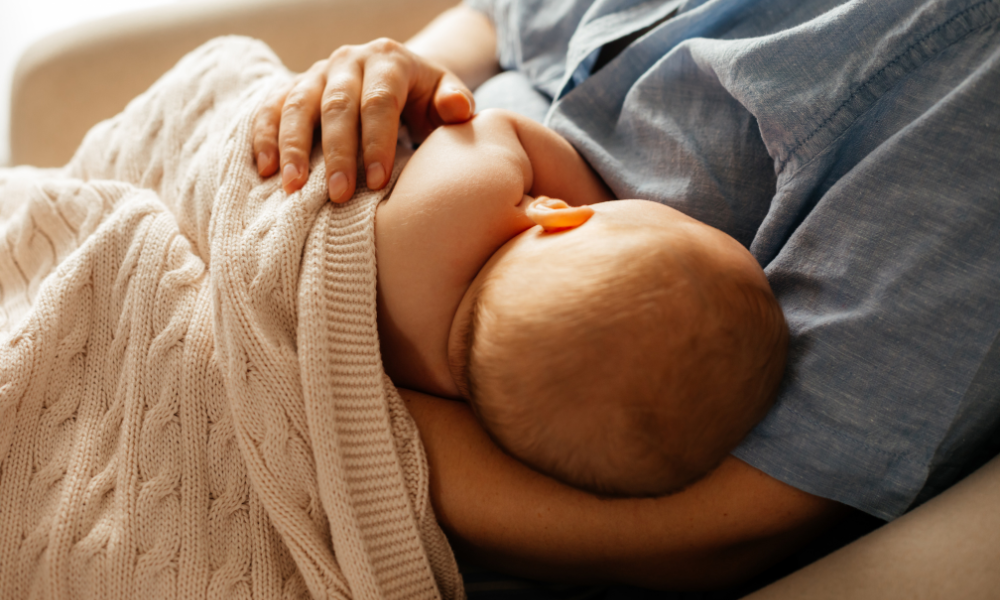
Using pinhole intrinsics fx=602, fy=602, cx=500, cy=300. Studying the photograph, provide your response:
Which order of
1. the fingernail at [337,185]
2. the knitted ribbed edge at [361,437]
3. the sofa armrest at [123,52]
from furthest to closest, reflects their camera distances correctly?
the sofa armrest at [123,52]
the fingernail at [337,185]
the knitted ribbed edge at [361,437]

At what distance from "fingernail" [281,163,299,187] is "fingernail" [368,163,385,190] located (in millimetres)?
96

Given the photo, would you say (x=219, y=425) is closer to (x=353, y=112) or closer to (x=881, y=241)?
(x=353, y=112)

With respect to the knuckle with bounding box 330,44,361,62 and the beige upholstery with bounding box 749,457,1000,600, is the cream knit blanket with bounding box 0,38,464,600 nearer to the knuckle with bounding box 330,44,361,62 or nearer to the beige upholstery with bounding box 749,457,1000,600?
the knuckle with bounding box 330,44,361,62

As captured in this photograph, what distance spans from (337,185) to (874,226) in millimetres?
635

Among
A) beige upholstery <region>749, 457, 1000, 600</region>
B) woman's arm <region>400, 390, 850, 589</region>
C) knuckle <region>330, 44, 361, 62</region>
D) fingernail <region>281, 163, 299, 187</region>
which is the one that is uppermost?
knuckle <region>330, 44, 361, 62</region>

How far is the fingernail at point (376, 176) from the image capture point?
0.81m

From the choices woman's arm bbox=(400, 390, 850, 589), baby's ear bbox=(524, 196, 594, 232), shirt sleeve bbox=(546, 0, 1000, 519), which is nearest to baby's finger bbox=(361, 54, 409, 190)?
baby's ear bbox=(524, 196, 594, 232)

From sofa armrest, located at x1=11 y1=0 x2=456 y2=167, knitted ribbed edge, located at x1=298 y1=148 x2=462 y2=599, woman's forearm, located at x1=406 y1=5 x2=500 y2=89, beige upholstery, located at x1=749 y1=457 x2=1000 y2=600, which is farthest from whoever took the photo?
sofa armrest, located at x1=11 y1=0 x2=456 y2=167

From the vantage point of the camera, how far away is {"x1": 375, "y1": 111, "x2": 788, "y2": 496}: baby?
61 centimetres

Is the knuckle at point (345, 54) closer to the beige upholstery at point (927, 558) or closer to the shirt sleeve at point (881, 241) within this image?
the shirt sleeve at point (881, 241)

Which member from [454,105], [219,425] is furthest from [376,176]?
[219,425]

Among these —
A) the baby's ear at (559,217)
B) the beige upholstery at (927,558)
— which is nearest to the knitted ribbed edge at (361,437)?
the baby's ear at (559,217)

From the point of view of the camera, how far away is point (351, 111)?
0.87m

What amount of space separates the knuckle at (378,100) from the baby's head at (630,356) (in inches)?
14.3
